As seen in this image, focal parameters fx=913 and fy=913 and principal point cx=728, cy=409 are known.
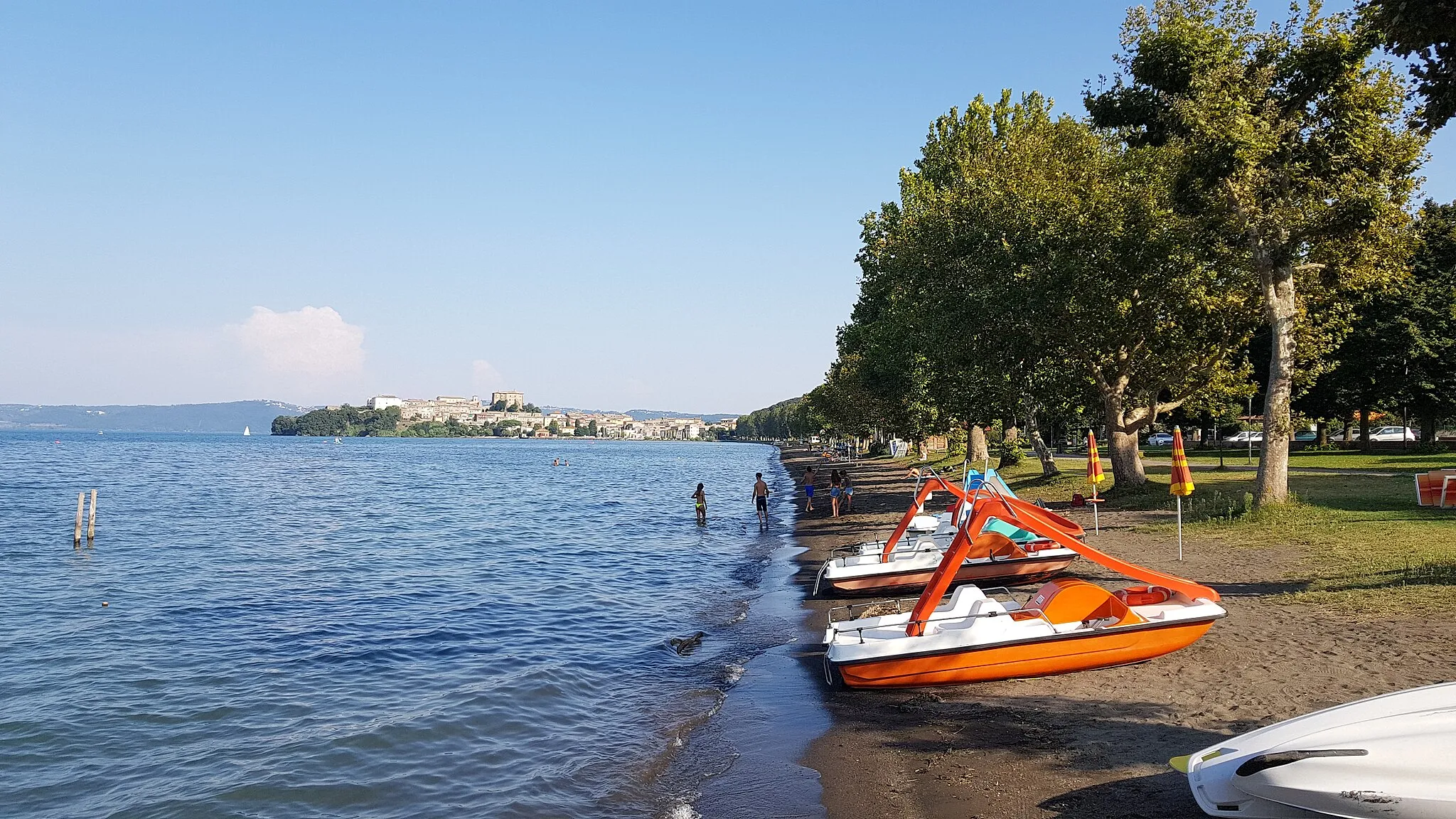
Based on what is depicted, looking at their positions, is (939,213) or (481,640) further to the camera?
(939,213)

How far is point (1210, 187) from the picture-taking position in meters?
21.3

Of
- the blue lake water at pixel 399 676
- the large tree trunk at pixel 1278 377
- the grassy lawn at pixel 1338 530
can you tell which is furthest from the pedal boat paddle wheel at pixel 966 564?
the large tree trunk at pixel 1278 377

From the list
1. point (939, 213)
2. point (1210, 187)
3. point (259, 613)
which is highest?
point (939, 213)

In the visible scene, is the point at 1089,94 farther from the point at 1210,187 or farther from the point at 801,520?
the point at 801,520

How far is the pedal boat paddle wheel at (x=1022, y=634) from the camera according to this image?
457 inches

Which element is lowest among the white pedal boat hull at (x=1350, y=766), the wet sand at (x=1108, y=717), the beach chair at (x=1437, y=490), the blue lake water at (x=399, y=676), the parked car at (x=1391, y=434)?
the blue lake water at (x=399, y=676)

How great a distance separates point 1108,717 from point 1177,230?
61.6 ft

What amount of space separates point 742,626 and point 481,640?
4.88 meters

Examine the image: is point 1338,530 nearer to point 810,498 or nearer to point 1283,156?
point 1283,156

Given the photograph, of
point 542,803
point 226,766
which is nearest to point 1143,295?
point 542,803

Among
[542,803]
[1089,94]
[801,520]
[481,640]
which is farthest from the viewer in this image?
[801,520]

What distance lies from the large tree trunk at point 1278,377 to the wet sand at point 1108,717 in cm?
946

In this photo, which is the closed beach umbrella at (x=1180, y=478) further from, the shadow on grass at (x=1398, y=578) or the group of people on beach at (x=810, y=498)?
the group of people on beach at (x=810, y=498)

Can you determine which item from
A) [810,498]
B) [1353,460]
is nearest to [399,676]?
[810,498]
